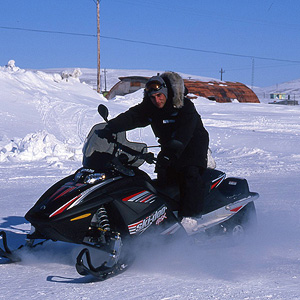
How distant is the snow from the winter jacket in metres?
0.81

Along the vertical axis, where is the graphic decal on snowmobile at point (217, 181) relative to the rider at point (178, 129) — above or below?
Answer: below

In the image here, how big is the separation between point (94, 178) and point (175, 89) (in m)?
1.09

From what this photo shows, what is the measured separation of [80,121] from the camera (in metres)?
16.1

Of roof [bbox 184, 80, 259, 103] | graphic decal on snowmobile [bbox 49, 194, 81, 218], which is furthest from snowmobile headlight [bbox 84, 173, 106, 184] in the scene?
roof [bbox 184, 80, 259, 103]

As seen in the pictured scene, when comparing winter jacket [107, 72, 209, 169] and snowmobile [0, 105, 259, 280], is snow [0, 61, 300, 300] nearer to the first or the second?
snowmobile [0, 105, 259, 280]

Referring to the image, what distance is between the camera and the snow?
3.53 m

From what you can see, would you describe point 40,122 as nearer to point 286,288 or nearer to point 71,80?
point 71,80

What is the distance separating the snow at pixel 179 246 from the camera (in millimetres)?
3525

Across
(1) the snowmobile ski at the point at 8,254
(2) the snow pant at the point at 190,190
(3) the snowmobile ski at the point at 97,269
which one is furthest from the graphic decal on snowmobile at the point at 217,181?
(1) the snowmobile ski at the point at 8,254

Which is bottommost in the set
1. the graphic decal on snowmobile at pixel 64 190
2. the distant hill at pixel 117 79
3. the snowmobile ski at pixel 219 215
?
the snowmobile ski at pixel 219 215

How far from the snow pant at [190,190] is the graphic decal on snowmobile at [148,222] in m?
0.24

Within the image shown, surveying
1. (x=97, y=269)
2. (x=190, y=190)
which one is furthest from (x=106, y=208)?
(x=190, y=190)

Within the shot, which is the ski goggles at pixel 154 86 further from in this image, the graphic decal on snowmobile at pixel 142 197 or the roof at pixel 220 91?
the roof at pixel 220 91

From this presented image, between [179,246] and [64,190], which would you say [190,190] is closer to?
[179,246]
